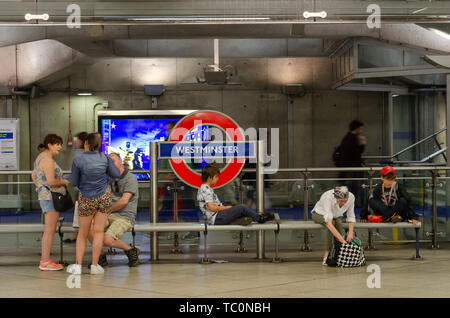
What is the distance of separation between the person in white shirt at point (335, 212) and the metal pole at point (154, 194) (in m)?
2.02

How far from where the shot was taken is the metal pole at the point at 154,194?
8.92 metres

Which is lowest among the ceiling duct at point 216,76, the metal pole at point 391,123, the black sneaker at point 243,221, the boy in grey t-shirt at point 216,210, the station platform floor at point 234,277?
the station platform floor at point 234,277

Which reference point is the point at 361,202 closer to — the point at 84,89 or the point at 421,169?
the point at 421,169

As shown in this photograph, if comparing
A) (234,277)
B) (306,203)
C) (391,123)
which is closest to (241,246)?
(306,203)

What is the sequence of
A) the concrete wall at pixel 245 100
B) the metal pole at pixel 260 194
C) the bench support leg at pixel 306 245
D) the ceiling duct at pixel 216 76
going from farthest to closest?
the concrete wall at pixel 245 100, the ceiling duct at pixel 216 76, the bench support leg at pixel 306 245, the metal pole at pixel 260 194

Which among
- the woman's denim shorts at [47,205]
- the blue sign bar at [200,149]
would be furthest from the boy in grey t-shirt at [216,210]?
the woman's denim shorts at [47,205]

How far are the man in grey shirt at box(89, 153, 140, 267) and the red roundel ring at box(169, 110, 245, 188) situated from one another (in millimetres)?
795

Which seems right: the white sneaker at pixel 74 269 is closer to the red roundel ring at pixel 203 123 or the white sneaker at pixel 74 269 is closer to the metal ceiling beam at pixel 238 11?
the red roundel ring at pixel 203 123

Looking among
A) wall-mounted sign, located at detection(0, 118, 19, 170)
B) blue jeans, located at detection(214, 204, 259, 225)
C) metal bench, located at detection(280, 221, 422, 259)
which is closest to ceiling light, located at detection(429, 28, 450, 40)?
metal bench, located at detection(280, 221, 422, 259)

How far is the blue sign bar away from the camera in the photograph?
8914 millimetres

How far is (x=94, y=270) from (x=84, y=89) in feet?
32.8
